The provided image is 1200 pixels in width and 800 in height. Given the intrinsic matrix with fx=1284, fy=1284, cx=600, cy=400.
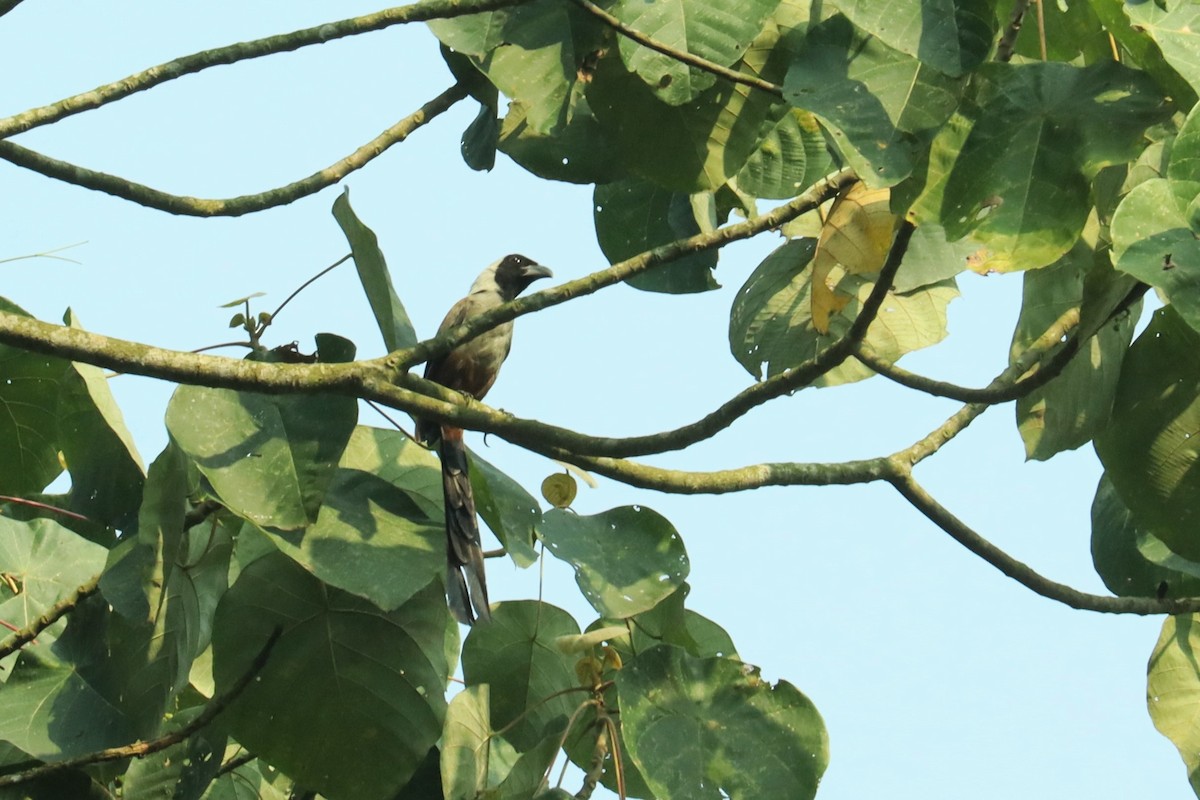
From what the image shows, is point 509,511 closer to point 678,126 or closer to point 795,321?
point 678,126

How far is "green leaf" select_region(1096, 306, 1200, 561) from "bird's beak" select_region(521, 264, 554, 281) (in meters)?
3.36

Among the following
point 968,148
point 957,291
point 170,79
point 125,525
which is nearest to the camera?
point 968,148

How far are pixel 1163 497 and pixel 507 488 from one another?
3.76 ft

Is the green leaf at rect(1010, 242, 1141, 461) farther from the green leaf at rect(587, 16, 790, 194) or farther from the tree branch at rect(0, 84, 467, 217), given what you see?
the tree branch at rect(0, 84, 467, 217)

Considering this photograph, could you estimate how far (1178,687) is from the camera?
2809mm

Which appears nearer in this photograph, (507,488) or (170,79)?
(170,79)

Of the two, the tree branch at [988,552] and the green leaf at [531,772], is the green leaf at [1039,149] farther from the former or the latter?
the green leaf at [531,772]

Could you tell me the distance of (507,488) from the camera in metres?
2.28

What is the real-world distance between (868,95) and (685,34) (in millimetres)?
284

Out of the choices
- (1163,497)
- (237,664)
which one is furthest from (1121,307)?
(237,664)

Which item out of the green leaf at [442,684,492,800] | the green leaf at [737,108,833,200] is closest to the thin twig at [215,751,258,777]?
the green leaf at [442,684,492,800]

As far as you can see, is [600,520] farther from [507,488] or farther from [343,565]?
[343,565]

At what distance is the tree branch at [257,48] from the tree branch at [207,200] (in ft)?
0.52

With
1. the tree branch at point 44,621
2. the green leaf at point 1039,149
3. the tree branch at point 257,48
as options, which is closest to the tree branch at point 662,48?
the tree branch at point 257,48
